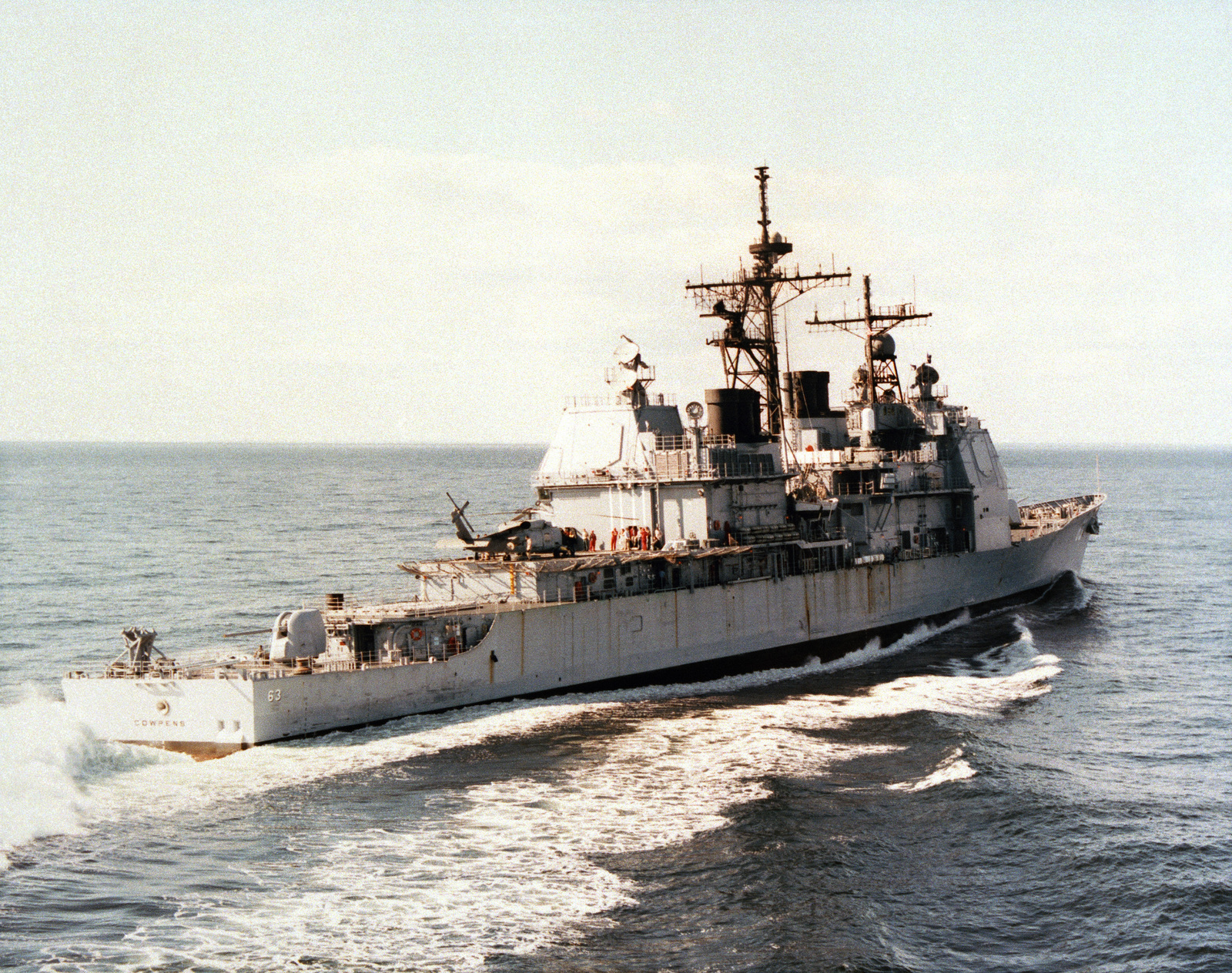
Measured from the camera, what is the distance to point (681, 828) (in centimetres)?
2234

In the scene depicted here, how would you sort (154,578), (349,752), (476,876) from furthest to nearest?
(154,578) → (349,752) → (476,876)

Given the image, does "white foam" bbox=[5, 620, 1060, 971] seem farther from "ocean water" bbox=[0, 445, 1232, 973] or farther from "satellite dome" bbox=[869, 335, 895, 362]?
"satellite dome" bbox=[869, 335, 895, 362]

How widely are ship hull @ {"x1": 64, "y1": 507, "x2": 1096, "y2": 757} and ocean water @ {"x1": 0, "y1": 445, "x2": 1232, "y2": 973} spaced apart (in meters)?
0.66

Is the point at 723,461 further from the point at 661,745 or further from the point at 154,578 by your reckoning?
the point at 154,578

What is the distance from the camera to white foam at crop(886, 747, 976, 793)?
82.1 ft

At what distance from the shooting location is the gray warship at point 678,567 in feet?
93.4

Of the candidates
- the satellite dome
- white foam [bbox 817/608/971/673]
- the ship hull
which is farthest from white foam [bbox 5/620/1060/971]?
the satellite dome

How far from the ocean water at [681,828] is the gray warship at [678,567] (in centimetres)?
110

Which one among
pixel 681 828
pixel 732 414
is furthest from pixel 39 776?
pixel 732 414

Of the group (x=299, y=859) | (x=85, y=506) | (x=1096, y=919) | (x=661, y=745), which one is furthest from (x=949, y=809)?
(x=85, y=506)

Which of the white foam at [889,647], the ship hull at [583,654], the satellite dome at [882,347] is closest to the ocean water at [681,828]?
the white foam at [889,647]

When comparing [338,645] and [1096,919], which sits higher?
[338,645]

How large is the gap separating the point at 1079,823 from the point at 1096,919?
4.45 m

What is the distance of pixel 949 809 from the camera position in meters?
23.6
